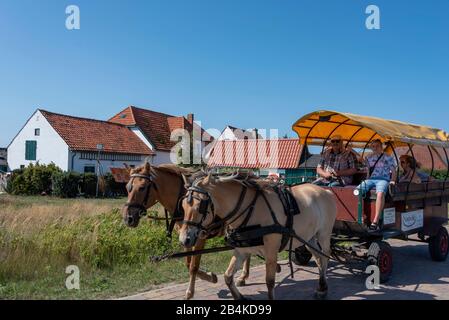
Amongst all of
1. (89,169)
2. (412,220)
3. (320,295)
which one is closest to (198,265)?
(320,295)

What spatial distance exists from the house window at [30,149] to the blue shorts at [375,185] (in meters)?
28.3

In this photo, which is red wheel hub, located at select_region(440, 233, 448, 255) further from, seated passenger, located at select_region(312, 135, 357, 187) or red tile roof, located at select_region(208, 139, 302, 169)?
red tile roof, located at select_region(208, 139, 302, 169)

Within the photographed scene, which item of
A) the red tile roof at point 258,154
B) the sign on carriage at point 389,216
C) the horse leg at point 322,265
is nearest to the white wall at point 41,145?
the red tile roof at point 258,154

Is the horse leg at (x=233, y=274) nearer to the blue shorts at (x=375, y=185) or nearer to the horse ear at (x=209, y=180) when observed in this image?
the horse ear at (x=209, y=180)

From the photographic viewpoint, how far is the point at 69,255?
6969mm

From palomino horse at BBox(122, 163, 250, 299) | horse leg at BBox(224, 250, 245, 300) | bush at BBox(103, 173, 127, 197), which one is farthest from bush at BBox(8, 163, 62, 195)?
horse leg at BBox(224, 250, 245, 300)

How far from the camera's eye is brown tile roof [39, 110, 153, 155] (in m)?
28.9

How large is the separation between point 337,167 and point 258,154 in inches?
916

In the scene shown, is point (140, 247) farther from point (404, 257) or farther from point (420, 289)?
point (404, 257)

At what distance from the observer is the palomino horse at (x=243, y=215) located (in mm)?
4254

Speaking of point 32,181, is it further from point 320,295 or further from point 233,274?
point 320,295

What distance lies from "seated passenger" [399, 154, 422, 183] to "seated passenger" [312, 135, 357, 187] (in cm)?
121

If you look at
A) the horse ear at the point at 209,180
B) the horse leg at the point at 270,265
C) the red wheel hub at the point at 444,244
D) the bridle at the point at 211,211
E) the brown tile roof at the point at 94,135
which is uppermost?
the brown tile roof at the point at 94,135

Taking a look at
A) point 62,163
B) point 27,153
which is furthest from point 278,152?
point 27,153
